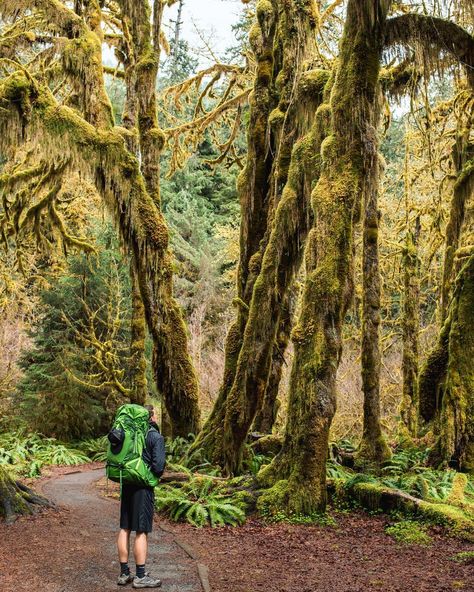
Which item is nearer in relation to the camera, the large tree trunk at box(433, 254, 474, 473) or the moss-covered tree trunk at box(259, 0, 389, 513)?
the moss-covered tree trunk at box(259, 0, 389, 513)

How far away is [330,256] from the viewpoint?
A: 8.63 metres

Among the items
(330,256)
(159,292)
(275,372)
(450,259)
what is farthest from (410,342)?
(330,256)

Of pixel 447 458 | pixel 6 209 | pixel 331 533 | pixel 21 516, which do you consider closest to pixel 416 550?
pixel 331 533

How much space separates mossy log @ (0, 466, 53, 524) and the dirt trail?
0.65ft

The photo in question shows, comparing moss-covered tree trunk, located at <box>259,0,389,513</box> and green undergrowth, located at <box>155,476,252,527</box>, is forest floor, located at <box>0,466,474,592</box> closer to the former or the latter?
green undergrowth, located at <box>155,476,252,527</box>

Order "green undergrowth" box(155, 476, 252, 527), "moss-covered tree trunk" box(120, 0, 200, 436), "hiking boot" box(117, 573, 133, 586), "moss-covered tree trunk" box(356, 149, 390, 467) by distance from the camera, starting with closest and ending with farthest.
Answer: "hiking boot" box(117, 573, 133, 586), "green undergrowth" box(155, 476, 252, 527), "moss-covered tree trunk" box(356, 149, 390, 467), "moss-covered tree trunk" box(120, 0, 200, 436)


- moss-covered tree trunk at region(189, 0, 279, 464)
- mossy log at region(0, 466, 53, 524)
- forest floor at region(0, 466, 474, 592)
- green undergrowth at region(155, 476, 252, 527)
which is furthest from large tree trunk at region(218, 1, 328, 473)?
mossy log at region(0, 466, 53, 524)

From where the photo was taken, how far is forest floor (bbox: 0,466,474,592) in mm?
5508

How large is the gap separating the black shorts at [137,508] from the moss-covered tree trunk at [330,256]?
3385 millimetres

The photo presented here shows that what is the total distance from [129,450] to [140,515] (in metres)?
0.58

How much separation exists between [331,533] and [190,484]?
2.74 metres

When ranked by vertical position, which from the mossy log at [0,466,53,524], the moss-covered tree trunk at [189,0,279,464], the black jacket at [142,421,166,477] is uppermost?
the moss-covered tree trunk at [189,0,279,464]

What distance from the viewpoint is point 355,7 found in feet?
27.7

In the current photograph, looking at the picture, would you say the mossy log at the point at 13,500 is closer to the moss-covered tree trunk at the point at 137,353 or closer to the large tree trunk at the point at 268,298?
the large tree trunk at the point at 268,298
